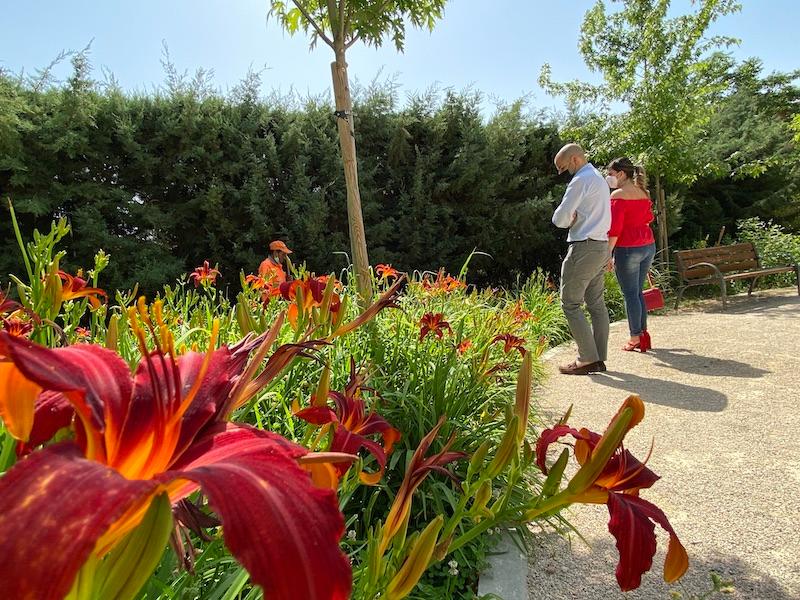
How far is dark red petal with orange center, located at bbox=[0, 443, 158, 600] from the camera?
0.27m

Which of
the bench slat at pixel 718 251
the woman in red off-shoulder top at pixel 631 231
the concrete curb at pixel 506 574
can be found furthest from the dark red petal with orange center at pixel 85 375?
the bench slat at pixel 718 251

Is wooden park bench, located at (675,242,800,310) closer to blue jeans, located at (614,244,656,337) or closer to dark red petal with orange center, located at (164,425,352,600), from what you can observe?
blue jeans, located at (614,244,656,337)

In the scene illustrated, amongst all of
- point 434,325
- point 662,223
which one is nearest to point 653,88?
point 662,223

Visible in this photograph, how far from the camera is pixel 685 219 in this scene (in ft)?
37.5

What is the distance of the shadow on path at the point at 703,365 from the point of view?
163 inches

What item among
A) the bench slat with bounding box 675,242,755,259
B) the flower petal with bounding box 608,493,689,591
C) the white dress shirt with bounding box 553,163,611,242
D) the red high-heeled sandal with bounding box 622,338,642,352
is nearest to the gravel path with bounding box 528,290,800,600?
the red high-heeled sandal with bounding box 622,338,642,352

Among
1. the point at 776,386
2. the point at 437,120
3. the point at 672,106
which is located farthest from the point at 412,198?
the point at 776,386

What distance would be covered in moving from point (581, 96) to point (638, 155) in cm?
172

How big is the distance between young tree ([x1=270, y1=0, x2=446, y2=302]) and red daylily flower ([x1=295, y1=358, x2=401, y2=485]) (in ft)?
7.95

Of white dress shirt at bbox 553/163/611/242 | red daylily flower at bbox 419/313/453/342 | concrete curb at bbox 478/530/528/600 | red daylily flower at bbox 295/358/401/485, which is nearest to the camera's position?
red daylily flower at bbox 295/358/401/485

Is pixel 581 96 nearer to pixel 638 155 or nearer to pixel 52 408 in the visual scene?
pixel 638 155

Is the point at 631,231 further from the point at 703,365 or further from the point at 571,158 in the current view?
the point at 703,365

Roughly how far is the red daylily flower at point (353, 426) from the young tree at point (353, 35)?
242 centimetres

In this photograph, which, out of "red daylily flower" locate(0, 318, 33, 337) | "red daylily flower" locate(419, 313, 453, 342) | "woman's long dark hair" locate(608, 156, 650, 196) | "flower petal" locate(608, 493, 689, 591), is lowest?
"flower petal" locate(608, 493, 689, 591)
